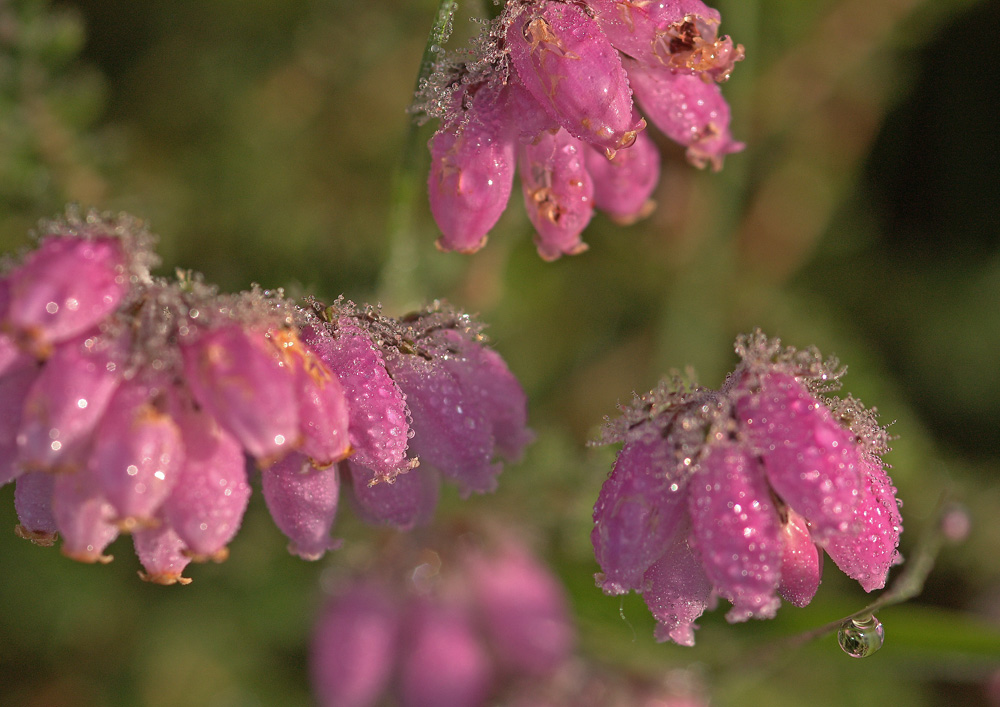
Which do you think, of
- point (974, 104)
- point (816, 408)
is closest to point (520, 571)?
point (816, 408)

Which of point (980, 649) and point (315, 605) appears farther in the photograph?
point (315, 605)

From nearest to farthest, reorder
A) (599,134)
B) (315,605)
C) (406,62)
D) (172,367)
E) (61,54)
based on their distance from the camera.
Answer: (172,367), (599,134), (61,54), (315,605), (406,62)

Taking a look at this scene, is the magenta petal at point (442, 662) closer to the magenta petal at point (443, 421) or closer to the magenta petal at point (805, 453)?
the magenta petal at point (443, 421)

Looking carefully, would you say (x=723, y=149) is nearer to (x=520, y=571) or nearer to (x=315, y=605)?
(x=520, y=571)

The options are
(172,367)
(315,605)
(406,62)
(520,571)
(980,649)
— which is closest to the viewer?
(172,367)

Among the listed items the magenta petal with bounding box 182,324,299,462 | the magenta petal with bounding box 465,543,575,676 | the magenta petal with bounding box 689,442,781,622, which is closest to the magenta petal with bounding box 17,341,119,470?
the magenta petal with bounding box 182,324,299,462

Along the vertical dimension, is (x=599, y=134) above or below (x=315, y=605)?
above

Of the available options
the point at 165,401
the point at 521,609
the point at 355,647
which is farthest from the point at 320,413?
the point at 521,609
